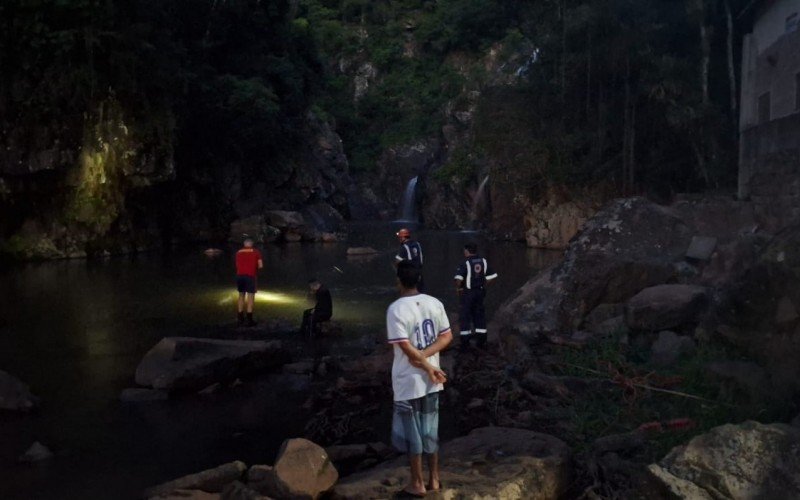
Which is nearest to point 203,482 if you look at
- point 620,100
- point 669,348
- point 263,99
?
point 669,348

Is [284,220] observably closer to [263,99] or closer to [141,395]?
[263,99]

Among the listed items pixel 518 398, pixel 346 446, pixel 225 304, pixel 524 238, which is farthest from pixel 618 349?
pixel 524 238

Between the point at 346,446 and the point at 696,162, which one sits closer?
the point at 346,446

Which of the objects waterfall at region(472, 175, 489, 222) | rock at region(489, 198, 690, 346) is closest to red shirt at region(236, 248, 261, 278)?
rock at region(489, 198, 690, 346)

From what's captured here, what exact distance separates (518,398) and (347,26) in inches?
2411

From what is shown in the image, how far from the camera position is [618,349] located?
32.2 ft

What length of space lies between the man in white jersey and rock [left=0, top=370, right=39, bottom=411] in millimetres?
5278

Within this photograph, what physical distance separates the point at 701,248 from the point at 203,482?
31.0 feet

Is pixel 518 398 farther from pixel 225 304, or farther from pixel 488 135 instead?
pixel 488 135

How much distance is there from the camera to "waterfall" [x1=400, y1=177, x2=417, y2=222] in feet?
177

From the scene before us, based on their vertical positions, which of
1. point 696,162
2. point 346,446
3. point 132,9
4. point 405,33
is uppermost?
point 405,33

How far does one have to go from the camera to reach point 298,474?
5.75 meters

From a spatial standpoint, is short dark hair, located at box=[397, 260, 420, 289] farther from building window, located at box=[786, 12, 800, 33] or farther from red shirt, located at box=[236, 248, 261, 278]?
building window, located at box=[786, 12, 800, 33]

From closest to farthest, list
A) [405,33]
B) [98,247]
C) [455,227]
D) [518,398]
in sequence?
[518,398], [98,247], [455,227], [405,33]
